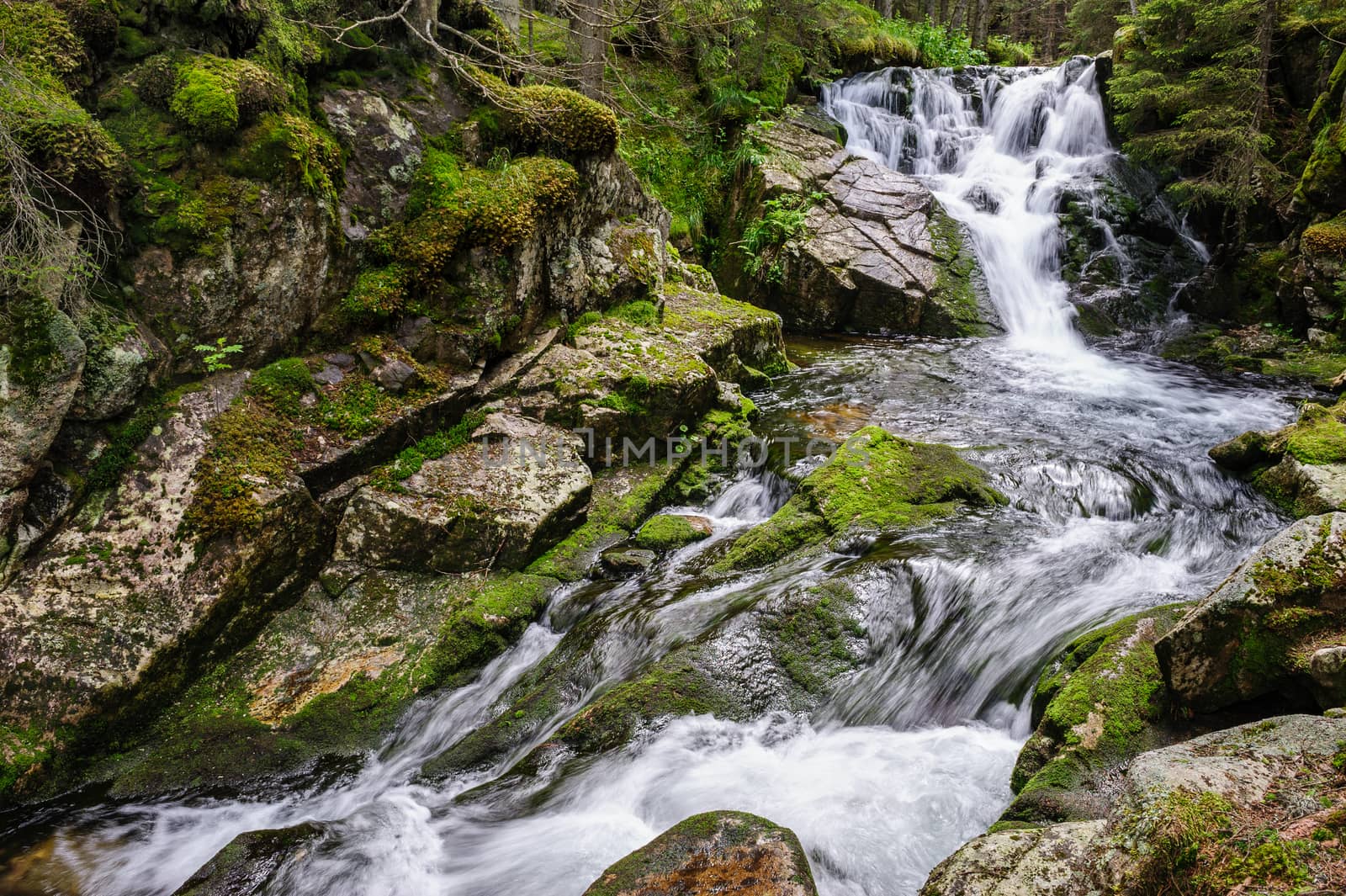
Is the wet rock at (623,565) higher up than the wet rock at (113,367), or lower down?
lower down

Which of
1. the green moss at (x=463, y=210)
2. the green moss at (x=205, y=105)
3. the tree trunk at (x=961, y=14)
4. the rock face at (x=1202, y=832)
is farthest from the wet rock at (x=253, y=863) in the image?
the tree trunk at (x=961, y=14)

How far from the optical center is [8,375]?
3.88 meters

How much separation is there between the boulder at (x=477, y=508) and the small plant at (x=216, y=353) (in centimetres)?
128

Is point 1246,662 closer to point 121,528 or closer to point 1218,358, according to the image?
point 121,528

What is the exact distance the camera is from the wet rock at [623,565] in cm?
536

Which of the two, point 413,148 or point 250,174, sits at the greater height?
point 413,148

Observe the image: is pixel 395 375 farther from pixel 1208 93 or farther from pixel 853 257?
pixel 1208 93

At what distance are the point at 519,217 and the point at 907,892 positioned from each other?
576cm

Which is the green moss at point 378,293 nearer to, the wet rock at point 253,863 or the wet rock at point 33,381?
the wet rock at point 33,381

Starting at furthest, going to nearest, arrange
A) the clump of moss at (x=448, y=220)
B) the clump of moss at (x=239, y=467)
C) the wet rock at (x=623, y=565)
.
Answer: the clump of moss at (x=448, y=220) < the wet rock at (x=623, y=565) < the clump of moss at (x=239, y=467)

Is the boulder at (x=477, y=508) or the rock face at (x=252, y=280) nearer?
the rock face at (x=252, y=280)

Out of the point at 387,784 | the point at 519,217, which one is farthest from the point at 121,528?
the point at 519,217

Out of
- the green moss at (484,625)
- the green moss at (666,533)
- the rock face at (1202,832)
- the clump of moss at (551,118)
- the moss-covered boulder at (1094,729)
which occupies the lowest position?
the green moss at (484,625)

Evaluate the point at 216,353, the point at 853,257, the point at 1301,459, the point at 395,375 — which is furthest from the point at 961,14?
the point at 216,353
